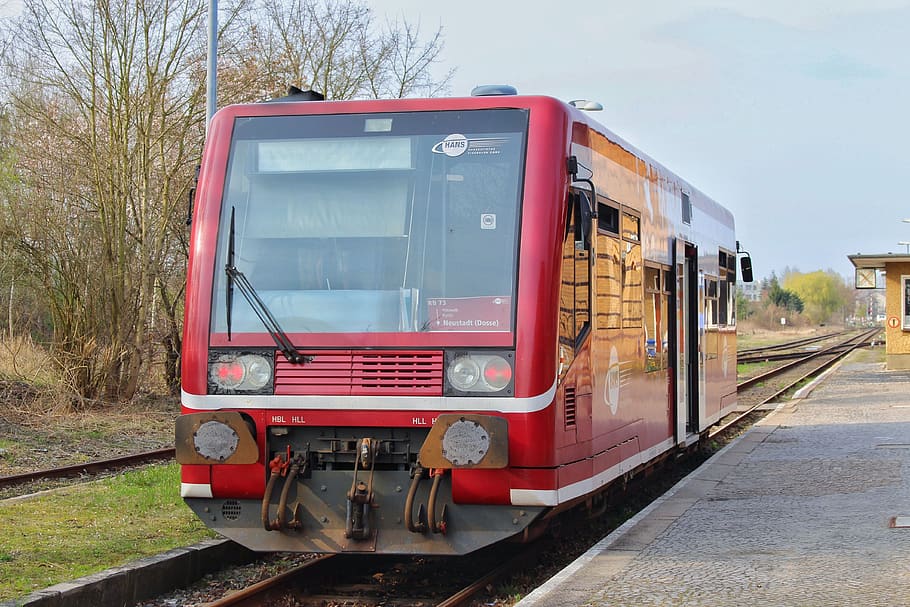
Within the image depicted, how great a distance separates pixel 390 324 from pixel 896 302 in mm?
33407

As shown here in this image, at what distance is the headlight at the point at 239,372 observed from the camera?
7398 millimetres

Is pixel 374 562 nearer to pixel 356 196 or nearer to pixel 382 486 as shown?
pixel 382 486

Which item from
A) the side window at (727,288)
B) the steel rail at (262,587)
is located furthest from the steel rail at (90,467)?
the side window at (727,288)

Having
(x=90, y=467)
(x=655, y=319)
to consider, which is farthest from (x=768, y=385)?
(x=90, y=467)

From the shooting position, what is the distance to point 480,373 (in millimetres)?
7098

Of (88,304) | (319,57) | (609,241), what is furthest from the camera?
(319,57)

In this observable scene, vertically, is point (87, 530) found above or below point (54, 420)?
below

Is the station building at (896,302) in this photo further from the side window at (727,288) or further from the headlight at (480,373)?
the headlight at (480,373)

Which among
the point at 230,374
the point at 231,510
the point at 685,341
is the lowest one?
the point at 231,510

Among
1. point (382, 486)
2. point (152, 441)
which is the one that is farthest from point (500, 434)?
point (152, 441)

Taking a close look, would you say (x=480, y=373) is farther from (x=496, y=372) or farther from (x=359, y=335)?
(x=359, y=335)

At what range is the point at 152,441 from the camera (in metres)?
16.5

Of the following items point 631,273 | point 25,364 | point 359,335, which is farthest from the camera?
point 25,364

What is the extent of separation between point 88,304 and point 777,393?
16.1 m
